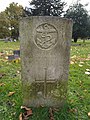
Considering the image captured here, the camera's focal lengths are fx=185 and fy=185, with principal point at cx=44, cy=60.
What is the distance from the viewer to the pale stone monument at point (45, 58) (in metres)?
2.57

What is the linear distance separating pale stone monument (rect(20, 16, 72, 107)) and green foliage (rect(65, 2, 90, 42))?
28.4 m

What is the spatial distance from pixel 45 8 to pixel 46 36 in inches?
1316

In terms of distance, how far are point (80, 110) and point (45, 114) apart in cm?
62

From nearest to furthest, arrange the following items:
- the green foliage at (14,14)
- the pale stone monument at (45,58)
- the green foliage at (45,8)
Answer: the pale stone monument at (45,58) < the green foliage at (45,8) < the green foliage at (14,14)

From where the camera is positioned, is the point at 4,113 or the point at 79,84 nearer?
the point at 4,113

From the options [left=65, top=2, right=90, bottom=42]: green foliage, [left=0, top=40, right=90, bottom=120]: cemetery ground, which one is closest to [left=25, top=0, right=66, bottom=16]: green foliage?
[left=65, top=2, right=90, bottom=42]: green foliage

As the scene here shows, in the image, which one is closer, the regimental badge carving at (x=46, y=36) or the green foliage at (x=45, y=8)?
the regimental badge carving at (x=46, y=36)

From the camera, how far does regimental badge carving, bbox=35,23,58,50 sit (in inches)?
101

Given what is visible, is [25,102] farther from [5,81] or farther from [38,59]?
[5,81]

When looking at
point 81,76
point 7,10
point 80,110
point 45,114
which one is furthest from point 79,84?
point 7,10

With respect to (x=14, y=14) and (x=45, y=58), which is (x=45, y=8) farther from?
(x=45, y=58)

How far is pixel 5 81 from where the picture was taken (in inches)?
159

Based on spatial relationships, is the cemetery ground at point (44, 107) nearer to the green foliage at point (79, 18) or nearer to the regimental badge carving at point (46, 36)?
the regimental badge carving at point (46, 36)

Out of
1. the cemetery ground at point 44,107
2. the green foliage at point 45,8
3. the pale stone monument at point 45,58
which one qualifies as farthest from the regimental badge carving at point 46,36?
the green foliage at point 45,8
